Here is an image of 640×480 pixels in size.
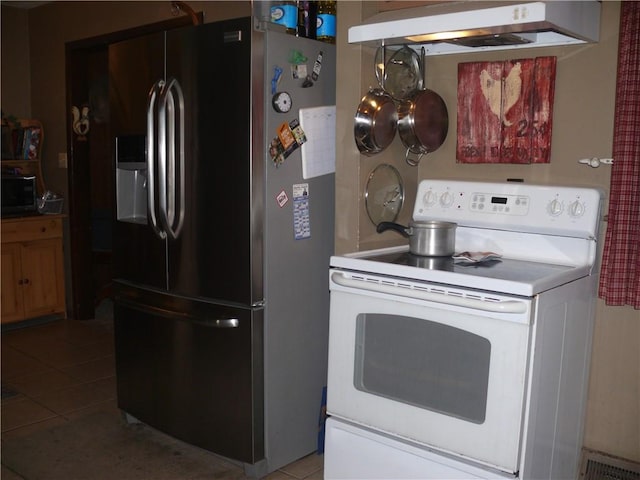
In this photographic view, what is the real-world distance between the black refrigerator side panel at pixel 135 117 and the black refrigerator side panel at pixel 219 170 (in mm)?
127

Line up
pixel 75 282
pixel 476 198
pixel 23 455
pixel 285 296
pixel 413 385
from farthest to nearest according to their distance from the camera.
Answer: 1. pixel 75 282
2. pixel 23 455
3. pixel 285 296
4. pixel 476 198
5. pixel 413 385

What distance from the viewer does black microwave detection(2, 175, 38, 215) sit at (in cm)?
445

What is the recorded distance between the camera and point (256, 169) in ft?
7.70

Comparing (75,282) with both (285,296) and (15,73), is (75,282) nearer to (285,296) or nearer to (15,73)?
(15,73)

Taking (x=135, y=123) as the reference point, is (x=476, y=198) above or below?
below

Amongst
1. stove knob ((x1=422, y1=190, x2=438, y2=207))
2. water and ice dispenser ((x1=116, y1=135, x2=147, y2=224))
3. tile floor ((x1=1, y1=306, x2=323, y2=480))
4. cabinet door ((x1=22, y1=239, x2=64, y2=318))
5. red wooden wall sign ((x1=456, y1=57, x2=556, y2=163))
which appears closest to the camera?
red wooden wall sign ((x1=456, y1=57, x2=556, y2=163))

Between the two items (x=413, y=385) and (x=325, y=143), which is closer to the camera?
(x=413, y=385)

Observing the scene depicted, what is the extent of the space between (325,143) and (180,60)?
677mm

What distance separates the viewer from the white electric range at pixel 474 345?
1.73m

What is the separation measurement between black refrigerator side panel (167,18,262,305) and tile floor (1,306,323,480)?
2.72ft

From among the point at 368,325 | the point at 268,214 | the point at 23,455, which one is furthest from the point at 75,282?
the point at 368,325

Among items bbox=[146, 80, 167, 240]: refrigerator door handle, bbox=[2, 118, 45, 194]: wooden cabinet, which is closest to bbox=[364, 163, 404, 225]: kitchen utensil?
bbox=[146, 80, 167, 240]: refrigerator door handle

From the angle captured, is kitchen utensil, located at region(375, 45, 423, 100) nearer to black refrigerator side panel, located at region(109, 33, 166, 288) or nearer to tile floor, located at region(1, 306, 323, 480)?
black refrigerator side panel, located at region(109, 33, 166, 288)

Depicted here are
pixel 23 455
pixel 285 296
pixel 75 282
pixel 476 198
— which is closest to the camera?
pixel 476 198
